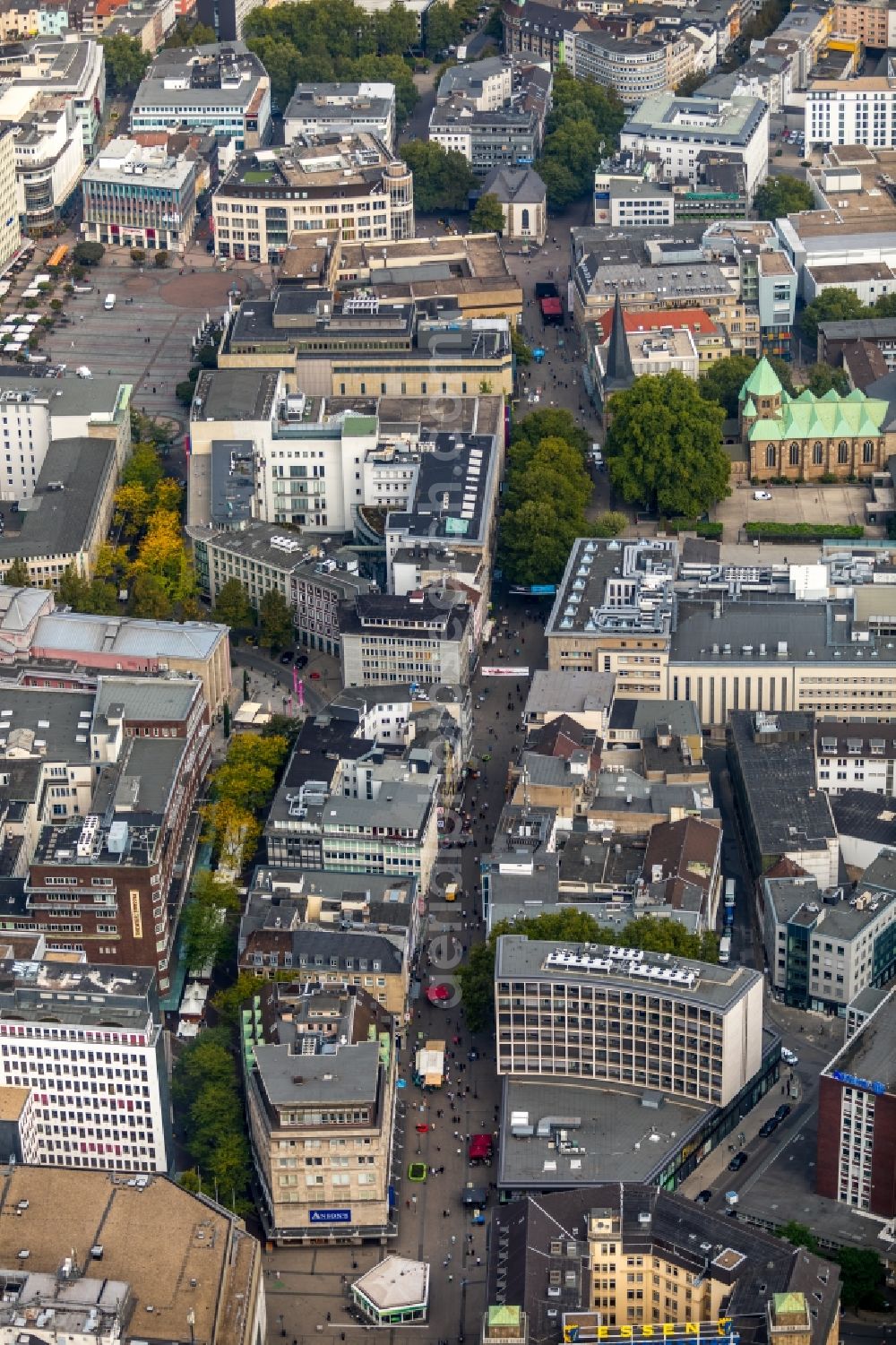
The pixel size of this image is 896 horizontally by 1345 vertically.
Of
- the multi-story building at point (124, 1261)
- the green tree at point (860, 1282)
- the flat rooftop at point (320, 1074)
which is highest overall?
the multi-story building at point (124, 1261)

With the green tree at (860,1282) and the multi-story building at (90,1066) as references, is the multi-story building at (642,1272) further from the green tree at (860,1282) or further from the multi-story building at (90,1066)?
the multi-story building at (90,1066)

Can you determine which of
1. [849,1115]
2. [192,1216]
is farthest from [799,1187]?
[192,1216]

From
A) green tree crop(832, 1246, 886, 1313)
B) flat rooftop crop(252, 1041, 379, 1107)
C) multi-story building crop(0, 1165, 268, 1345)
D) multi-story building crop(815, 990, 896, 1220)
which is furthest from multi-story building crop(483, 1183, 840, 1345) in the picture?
multi-story building crop(0, 1165, 268, 1345)

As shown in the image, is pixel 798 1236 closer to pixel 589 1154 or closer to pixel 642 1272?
pixel 642 1272

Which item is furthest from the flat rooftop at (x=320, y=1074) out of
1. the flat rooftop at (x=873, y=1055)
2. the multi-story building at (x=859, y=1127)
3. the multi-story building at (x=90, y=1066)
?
the flat rooftop at (x=873, y=1055)

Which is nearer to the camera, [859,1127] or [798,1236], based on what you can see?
[798,1236]

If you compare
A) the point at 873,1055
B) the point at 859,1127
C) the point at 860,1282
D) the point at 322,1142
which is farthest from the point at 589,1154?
the point at 860,1282
